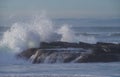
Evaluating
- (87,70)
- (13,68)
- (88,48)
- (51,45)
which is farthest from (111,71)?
(51,45)

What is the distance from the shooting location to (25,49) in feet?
68.2

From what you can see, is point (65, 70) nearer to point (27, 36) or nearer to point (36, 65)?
point (36, 65)

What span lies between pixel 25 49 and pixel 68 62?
3131 millimetres

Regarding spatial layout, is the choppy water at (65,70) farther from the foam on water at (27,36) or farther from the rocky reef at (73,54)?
the foam on water at (27,36)

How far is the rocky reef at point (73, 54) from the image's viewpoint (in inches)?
717

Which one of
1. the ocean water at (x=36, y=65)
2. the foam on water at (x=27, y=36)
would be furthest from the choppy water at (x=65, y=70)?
the foam on water at (x=27, y=36)

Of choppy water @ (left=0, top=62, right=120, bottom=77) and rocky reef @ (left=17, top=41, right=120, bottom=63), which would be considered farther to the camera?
rocky reef @ (left=17, top=41, right=120, bottom=63)

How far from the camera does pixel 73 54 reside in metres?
18.6

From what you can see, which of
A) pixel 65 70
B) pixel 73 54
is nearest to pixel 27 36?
pixel 73 54

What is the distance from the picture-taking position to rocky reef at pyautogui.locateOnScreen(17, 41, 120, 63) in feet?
59.7

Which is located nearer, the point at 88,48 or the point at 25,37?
the point at 88,48

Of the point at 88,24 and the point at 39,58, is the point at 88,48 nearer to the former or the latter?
the point at 39,58

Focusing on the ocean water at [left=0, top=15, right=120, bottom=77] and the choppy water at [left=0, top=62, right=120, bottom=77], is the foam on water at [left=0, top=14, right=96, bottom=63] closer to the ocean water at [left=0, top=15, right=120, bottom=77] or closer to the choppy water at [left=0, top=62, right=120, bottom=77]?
the ocean water at [left=0, top=15, right=120, bottom=77]

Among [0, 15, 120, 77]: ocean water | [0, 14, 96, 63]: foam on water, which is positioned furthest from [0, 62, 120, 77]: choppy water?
[0, 14, 96, 63]: foam on water
